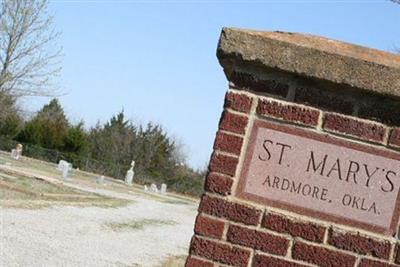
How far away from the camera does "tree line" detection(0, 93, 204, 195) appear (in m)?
53.1

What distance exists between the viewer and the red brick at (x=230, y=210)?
10.3ft

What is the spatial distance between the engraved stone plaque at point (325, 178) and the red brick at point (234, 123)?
0.07 m

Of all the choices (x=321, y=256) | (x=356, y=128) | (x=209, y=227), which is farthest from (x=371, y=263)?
(x=209, y=227)

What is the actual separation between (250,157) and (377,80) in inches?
28.7

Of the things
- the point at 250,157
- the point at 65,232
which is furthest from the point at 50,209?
the point at 250,157

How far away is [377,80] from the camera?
313cm

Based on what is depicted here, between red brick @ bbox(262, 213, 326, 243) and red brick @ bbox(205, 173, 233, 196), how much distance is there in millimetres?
247

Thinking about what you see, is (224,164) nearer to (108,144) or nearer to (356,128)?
(356,128)

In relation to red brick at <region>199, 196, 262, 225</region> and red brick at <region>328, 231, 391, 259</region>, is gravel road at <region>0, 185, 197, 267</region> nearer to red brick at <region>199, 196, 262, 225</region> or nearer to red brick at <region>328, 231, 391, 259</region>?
red brick at <region>199, 196, 262, 225</region>

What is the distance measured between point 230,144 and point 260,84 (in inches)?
13.4

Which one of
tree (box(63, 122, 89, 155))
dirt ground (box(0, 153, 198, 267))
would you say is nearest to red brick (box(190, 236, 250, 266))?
dirt ground (box(0, 153, 198, 267))

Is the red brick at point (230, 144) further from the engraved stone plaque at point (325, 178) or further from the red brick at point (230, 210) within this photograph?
the red brick at point (230, 210)

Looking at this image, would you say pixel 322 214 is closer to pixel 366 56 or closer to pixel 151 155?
pixel 366 56

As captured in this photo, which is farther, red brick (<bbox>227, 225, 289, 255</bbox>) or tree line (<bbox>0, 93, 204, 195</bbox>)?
tree line (<bbox>0, 93, 204, 195</bbox>)
